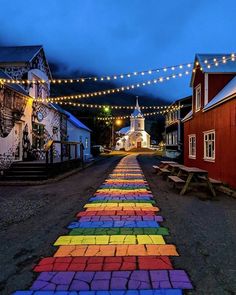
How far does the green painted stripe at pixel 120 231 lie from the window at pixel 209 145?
859 centimetres

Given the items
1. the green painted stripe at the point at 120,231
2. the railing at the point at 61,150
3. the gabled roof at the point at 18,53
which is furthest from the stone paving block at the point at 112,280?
the gabled roof at the point at 18,53

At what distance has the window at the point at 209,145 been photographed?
47.0ft

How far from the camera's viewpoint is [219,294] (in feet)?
11.8

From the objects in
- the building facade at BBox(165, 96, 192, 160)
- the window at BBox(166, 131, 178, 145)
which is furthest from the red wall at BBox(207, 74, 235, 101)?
the window at BBox(166, 131, 178, 145)

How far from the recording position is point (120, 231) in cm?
620

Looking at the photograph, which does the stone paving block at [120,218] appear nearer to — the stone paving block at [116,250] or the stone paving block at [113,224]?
the stone paving block at [113,224]

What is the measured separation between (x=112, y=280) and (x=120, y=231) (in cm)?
226

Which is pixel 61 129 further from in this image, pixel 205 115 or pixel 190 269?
pixel 190 269

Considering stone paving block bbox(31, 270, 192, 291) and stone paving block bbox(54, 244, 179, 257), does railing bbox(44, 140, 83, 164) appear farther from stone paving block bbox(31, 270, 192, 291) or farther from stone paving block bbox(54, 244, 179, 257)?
stone paving block bbox(31, 270, 192, 291)

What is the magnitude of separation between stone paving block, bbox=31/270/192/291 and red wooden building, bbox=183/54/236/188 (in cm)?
792

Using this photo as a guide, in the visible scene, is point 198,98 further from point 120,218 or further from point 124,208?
point 120,218

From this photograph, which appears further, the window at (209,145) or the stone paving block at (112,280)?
the window at (209,145)

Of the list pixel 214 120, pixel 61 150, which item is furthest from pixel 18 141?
pixel 214 120

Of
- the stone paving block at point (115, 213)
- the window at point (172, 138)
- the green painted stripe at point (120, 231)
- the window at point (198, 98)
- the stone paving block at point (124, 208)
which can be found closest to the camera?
the green painted stripe at point (120, 231)
